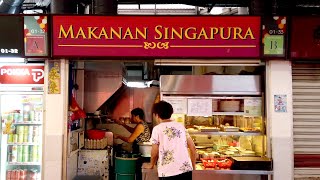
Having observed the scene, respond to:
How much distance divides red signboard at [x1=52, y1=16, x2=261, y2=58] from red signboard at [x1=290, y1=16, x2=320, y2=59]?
2.07 feet

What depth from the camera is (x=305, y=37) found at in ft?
20.1

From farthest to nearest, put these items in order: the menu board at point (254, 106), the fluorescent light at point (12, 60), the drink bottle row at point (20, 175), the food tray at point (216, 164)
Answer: the drink bottle row at point (20, 175)
the menu board at point (254, 106)
the fluorescent light at point (12, 60)
the food tray at point (216, 164)

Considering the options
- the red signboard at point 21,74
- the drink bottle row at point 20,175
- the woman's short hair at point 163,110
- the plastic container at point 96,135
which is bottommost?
the drink bottle row at point 20,175

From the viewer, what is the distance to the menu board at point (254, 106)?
6578mm

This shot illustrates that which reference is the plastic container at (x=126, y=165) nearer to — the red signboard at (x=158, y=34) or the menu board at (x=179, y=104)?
the menu board at (x=179, y=104)

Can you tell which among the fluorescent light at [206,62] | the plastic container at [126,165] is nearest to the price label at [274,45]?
the fluorescent light at [206,62]

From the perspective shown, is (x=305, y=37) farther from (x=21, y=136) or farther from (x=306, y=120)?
(x=21, y=136)

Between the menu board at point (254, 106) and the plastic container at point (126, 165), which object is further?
the plastic container at point (126, 165)

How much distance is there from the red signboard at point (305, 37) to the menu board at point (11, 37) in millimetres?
4735

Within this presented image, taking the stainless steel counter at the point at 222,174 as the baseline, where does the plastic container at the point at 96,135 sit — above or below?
above

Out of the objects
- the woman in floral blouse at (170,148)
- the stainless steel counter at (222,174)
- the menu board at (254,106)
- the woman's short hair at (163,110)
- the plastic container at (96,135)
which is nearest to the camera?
the woman in floral blouse at (170,148)

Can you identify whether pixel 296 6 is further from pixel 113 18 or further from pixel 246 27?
pixel 113 18

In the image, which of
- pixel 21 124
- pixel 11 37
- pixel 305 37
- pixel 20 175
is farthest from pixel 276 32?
pixel 20 175

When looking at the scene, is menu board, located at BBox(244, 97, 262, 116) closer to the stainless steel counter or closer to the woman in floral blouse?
the stainless steel counter
